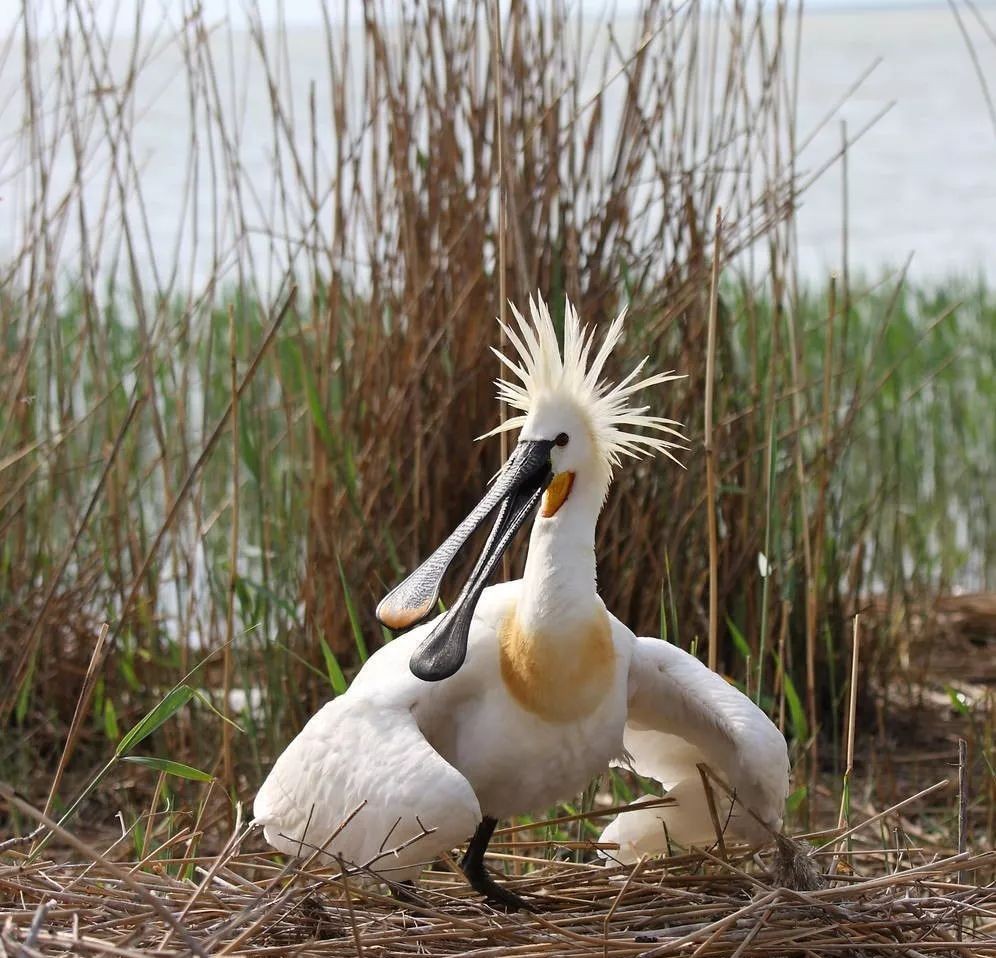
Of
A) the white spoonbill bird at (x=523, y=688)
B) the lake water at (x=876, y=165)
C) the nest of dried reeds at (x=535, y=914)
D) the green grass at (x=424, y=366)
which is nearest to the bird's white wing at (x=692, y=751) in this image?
the white spoonbill bird at (x=523, y=688)

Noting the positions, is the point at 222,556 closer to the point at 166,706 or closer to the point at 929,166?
the point at 166,706

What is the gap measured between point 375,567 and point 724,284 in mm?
2241

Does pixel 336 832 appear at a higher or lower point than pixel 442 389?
lower

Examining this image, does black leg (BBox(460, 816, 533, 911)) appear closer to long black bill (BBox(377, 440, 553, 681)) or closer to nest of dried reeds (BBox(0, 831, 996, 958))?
nest of dried reeds (BBox(0, 831, 996, 958))

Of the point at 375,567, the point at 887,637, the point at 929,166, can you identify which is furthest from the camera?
the point at 929,166

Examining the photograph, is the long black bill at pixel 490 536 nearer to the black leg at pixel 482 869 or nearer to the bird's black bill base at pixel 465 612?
the bird's black bill base at pixel 465 612

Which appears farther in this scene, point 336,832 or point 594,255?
point 594,255

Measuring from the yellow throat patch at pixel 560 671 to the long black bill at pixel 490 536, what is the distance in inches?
4.1

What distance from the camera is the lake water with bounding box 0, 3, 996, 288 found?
1017cm

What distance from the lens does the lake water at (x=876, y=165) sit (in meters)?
10.2

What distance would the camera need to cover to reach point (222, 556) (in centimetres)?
539

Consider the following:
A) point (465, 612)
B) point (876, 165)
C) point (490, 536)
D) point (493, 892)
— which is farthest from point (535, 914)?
point (876, 165)

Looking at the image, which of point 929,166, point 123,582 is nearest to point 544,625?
point 123,582

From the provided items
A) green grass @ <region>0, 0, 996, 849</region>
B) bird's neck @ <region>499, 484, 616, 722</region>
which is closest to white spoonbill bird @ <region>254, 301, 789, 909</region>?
bird's neck @ <region>499, 484, 616, 722</region>
